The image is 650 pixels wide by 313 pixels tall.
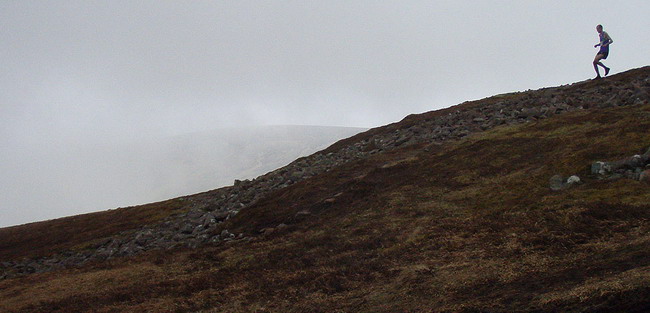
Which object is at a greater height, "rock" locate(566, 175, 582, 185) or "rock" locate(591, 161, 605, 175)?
"rock" locate(591, 161, 605, 175)

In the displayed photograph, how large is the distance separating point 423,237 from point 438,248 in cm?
195

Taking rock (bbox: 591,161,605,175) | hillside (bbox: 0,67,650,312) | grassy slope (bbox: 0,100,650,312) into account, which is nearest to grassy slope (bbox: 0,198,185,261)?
hillside (bbox: 0,67,650,312)

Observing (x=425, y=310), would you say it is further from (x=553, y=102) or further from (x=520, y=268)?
(x=553, y=102)

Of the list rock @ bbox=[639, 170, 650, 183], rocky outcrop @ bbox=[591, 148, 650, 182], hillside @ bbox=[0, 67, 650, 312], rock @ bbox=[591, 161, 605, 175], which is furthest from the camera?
rock @ bbox=[591, 161, 605, 175]

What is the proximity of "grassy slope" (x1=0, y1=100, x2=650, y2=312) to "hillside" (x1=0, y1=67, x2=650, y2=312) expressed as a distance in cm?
11

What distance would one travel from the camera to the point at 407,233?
69.6 feet

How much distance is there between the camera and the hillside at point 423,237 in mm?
12797

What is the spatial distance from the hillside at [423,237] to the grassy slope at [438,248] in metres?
0.11

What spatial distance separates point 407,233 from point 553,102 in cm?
3366

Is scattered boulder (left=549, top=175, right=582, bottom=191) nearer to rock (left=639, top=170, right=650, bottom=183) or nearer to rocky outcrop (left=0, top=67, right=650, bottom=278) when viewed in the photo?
rock (left=639, top=170, right=650, bottom=183)

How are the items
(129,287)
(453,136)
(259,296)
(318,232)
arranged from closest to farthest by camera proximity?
1. (259,296)
2. (129,287)
3. (318,232)
4. (453,136)

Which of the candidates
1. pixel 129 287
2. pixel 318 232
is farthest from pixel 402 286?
pixel 129 287

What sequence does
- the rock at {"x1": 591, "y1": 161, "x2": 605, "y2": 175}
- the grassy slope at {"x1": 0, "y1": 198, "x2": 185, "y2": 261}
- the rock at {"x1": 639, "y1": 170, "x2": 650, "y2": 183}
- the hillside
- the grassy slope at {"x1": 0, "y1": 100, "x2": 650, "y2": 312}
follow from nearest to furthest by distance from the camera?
the grassy slope at {"x1": 0, "y1": 100, "x2": 650, "y2": 312} < the hillside < the rock at {"x1": 639, "y1": 170, "x2": 650, "y2": 183} < the rock at {"x1": 591, "y1": 161, "x2": 605, "y2": 175} < the grassy slope at {"x1": 0, "y1": 198, "x2": 185, "y2": 261}

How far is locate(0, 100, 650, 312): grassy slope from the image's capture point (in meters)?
12.2
